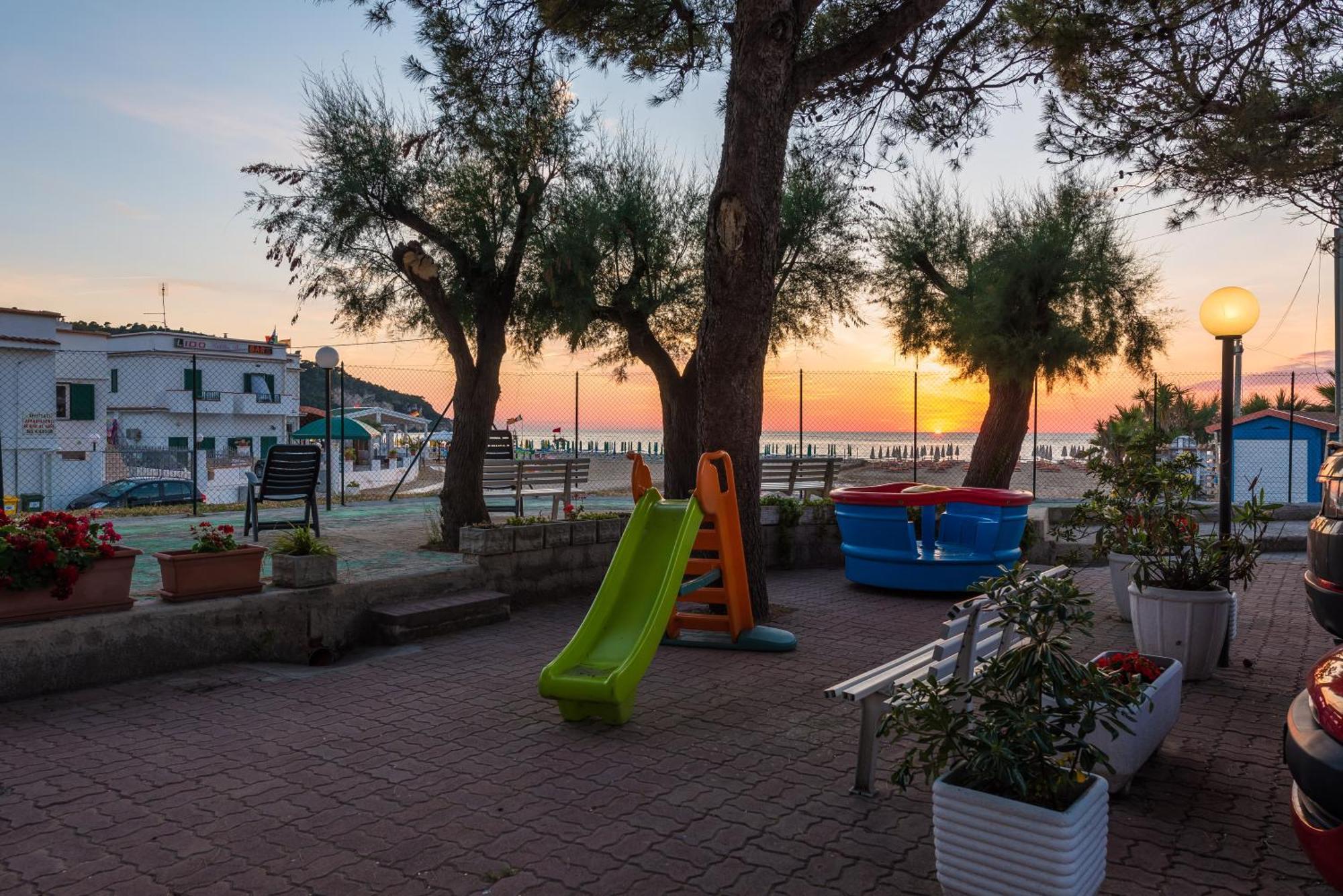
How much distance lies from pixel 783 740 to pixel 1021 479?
2426 cm

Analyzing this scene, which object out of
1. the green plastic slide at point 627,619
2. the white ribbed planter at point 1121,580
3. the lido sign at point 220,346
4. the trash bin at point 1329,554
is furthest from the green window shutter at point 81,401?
the trash bin at point 1329,554

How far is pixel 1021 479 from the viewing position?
26.5m

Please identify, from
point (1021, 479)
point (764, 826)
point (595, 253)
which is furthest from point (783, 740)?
point (1021, 479)

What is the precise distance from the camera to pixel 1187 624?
537cm

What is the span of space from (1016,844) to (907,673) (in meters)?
1.32

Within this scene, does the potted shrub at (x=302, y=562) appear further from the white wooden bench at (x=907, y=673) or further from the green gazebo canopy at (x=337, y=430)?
the green gazebo canopy at (x=337, y=430)

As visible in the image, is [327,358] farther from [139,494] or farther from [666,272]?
[139,494]

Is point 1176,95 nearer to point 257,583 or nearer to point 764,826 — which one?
point 764,826

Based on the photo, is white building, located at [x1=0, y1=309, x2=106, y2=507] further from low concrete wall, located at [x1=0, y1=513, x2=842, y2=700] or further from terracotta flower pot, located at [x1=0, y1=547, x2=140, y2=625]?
terracotta flower pot, located at [x1=0, y1=547, x2=140, y2=625]

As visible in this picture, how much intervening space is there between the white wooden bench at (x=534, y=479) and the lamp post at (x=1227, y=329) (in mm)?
6617

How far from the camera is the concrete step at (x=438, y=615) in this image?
6613 millimetres

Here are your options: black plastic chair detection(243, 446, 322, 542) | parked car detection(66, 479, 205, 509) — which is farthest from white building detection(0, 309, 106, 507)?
black plastic chair detection(243, 446, 322, 542)

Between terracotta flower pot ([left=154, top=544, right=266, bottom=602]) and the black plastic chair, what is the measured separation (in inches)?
81.6

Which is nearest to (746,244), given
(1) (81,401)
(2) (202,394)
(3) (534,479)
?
(3) (534,479)
